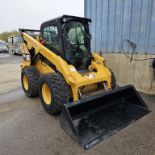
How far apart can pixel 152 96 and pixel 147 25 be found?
184 cm

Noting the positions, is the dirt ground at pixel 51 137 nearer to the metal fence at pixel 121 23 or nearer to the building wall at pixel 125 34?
the building wall at pixel 125 34

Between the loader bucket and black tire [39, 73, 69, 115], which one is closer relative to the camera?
the loader bucket

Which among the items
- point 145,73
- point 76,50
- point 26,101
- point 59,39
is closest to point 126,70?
point 145,73

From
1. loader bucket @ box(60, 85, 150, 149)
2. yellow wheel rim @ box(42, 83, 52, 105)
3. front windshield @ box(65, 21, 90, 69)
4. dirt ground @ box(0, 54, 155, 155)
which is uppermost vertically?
front windshield @ box(65, 21, 90, 69)

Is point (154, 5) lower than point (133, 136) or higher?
higher

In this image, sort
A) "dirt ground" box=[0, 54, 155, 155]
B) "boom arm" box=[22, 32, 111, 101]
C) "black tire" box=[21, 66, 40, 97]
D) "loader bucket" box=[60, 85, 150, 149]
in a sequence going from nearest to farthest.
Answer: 1. "dirt ground" box=[0, 54, 155, 155]
2. "loader bucket" box=[60, 85, 150, 149]
3. "boom arm" box=[22, 32, 111, 101]
4. "black tire" box=[21, 66, 40, 97]

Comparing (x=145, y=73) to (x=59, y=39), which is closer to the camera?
(x=59, y=39)

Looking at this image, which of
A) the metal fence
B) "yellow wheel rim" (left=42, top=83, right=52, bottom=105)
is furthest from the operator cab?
the metal fence

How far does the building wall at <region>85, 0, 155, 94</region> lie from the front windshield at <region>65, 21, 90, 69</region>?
134 cm

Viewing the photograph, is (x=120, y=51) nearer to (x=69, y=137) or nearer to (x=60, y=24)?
(x=60, y=24)

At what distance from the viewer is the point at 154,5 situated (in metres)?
3.93

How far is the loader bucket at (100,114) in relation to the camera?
8.04ft

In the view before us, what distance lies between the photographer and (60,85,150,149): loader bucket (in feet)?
8.04

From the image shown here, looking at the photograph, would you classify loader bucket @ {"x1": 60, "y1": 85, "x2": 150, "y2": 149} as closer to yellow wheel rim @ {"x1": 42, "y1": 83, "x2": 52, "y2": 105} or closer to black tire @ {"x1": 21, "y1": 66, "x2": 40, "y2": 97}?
yellow wheel rim @ {"x1": 42, "y1": 83, "x2": 52, "y2": 105}
